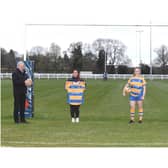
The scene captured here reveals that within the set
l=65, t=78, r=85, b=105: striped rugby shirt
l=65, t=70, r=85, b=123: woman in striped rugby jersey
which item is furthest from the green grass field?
l=65, t=78, r=85, b=105: striped rugby shirt

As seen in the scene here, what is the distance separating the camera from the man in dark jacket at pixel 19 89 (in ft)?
47.3

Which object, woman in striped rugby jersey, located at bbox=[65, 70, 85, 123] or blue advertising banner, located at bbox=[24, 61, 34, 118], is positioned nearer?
woman in striped rugby jersey, located at bbox=[65, 70, 85, 123]

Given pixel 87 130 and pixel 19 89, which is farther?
pixel 19 89

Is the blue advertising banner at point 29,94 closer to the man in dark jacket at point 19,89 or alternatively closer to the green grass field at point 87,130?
the green grass field at point 87,130

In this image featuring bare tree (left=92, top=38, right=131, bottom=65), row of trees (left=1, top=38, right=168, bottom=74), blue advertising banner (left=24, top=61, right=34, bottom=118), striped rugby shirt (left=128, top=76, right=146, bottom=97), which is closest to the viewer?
striped rugby shirt (left=128, top=76, right=146, bottom=97)

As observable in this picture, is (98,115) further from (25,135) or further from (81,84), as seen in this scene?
(25,135)

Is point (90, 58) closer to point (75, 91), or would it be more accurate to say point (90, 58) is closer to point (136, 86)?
point (75, 91)

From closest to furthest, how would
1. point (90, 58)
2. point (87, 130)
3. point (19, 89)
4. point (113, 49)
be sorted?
point (87, 130)
point (19, 89)
point (113, 49)
point (90, 58)

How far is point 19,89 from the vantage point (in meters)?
14.5

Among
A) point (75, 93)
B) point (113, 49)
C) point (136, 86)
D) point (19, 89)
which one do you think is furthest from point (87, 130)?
point (113, 49)

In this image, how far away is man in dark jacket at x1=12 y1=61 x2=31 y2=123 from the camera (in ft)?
47.3

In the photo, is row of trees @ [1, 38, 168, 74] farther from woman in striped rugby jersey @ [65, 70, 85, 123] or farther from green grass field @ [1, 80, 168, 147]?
woman in striped rugby jersey @ [65, 70, 85, 123]
